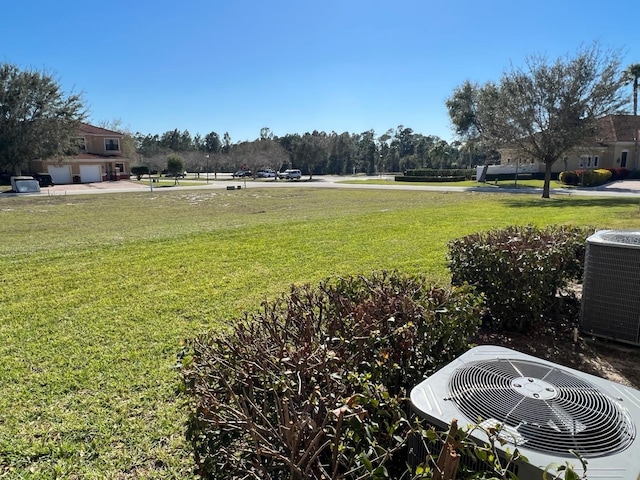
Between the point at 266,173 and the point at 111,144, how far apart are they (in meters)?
21.6

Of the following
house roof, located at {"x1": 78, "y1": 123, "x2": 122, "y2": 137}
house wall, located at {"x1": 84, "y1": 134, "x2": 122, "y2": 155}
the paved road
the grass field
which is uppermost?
house roof, located at {"x1": 78, "y1": 123, "x2": 122, "y2": 137}

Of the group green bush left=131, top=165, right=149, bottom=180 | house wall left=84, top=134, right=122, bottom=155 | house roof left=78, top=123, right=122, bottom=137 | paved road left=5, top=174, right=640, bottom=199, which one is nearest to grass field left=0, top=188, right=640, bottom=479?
paved road left=5, top=174, right=640, bottom=199

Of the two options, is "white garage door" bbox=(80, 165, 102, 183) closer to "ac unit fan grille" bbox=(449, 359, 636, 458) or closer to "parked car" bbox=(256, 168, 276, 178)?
"parked car" bbox=(256, 168, 276, 178)

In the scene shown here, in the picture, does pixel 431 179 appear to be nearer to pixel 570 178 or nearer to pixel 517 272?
pixel 570 178

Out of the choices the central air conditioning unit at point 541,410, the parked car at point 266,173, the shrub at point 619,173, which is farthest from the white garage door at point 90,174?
the central air conditioning unit at point 541,410

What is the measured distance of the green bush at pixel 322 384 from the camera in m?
1.36

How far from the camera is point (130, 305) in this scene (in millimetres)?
5047

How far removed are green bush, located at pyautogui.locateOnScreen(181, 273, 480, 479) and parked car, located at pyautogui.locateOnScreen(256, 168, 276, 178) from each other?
6089cm

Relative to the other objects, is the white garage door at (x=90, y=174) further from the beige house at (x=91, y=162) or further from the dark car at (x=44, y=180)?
the dark car at (x=44, y=180)

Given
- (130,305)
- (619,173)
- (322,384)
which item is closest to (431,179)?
(619,173)

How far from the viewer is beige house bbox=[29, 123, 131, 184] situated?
42.6 m

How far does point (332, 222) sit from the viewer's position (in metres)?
12.2

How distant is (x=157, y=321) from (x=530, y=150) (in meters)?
21.5

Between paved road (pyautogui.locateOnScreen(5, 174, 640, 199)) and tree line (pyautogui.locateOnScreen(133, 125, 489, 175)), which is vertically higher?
tree line (pyautogui.locateOnScreen(133, 125, 489, 175))
